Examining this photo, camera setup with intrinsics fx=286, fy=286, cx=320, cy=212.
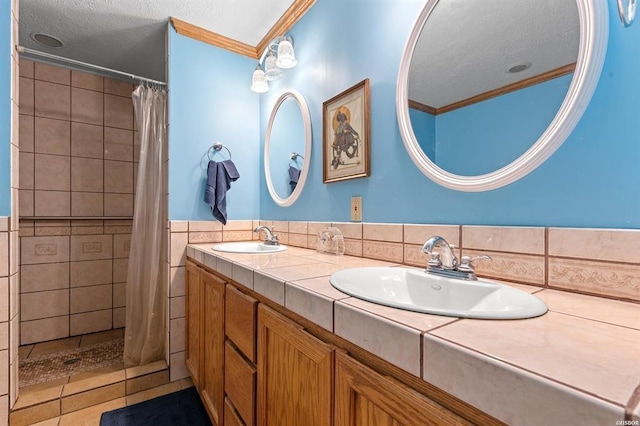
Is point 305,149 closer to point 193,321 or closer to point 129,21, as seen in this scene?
point 193,321

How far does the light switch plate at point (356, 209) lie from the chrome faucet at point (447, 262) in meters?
0.46

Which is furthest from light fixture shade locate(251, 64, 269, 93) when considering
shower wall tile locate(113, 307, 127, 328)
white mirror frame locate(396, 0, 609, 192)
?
shower wall tile locate(113, 307, 127, 328)

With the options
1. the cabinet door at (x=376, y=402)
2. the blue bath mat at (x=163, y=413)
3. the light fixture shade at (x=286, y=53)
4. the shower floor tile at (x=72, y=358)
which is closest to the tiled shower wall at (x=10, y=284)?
the shower floor tile at (x=72, y=358)

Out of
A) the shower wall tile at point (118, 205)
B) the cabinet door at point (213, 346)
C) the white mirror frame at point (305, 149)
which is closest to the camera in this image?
the cabinet door at point (213, 346)

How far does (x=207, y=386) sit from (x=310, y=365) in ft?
3.27

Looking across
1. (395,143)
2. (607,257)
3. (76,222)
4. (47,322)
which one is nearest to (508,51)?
(395,143)

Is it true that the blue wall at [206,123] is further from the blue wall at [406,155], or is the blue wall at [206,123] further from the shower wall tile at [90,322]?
the shower wall tile at [90,322]

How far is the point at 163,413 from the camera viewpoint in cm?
147

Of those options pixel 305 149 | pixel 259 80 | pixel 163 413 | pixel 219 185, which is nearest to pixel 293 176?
pixel 305 149

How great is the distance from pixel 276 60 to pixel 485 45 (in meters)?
1.10

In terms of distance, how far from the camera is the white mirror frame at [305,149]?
63.7 inches

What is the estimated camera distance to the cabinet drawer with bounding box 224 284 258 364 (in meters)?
0.89

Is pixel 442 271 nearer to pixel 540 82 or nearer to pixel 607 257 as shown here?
pixel 607 257

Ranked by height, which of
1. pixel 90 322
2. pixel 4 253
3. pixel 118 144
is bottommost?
pixel 90 322
